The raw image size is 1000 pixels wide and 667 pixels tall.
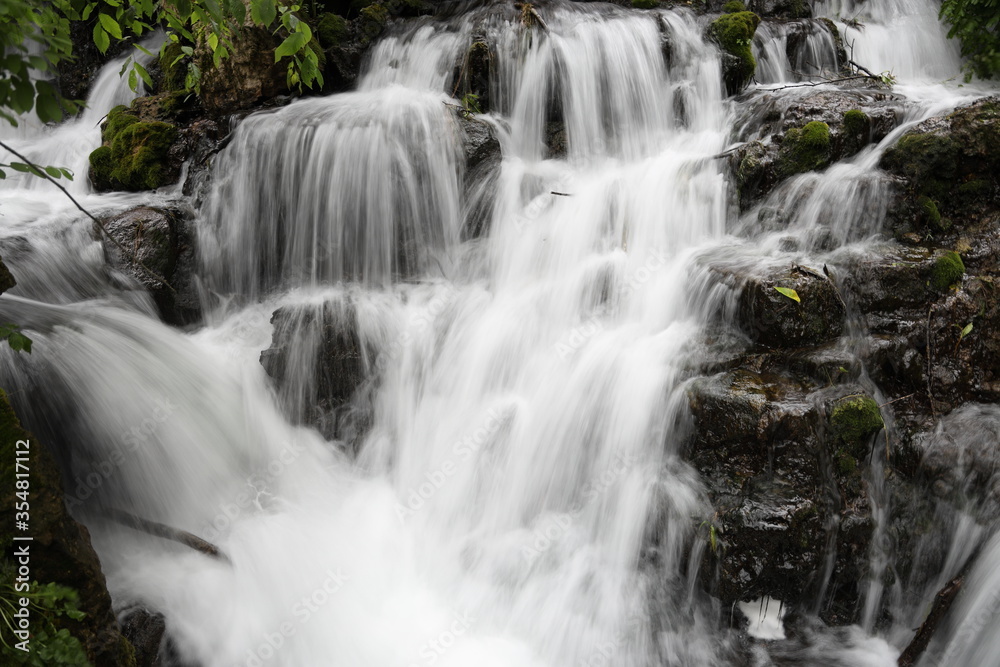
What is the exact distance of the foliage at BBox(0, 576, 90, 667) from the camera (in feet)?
8.45

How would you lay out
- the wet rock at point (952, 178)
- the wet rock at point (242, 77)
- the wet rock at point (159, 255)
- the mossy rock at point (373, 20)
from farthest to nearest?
the mossy rock at point (373, 20)
the wet rock at point (242, 77)
the wet rock at point (159, 255)
the wet rock at point (952, 178)

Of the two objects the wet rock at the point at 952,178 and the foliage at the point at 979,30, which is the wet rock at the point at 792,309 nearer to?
the wet rock at the point at 952,178

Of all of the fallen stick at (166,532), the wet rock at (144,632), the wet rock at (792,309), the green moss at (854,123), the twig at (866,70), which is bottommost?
the wet rock at (144,632)

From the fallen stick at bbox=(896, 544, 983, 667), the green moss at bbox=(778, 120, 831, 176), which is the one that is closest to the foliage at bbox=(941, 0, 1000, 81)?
the green moss at bbox=(778, 120, 831, 176)

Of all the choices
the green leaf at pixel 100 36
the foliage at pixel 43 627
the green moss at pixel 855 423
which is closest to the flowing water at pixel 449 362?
the green moss at pixel 855 423

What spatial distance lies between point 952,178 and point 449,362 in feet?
13.9

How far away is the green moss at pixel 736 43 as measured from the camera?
304 inches

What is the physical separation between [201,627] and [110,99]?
28.1 ft

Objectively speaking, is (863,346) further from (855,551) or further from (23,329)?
(23,329)

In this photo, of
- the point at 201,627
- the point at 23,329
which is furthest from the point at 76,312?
the point at 201,627

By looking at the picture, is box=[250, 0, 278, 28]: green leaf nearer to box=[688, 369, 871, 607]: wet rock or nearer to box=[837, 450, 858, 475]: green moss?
box=[688, 369, 871, 607]: wet rock

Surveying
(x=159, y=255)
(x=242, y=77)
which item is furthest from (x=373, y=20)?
(x=159, y=255)

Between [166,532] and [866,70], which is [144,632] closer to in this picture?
[166,532]

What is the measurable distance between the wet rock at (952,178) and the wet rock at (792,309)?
111cm
